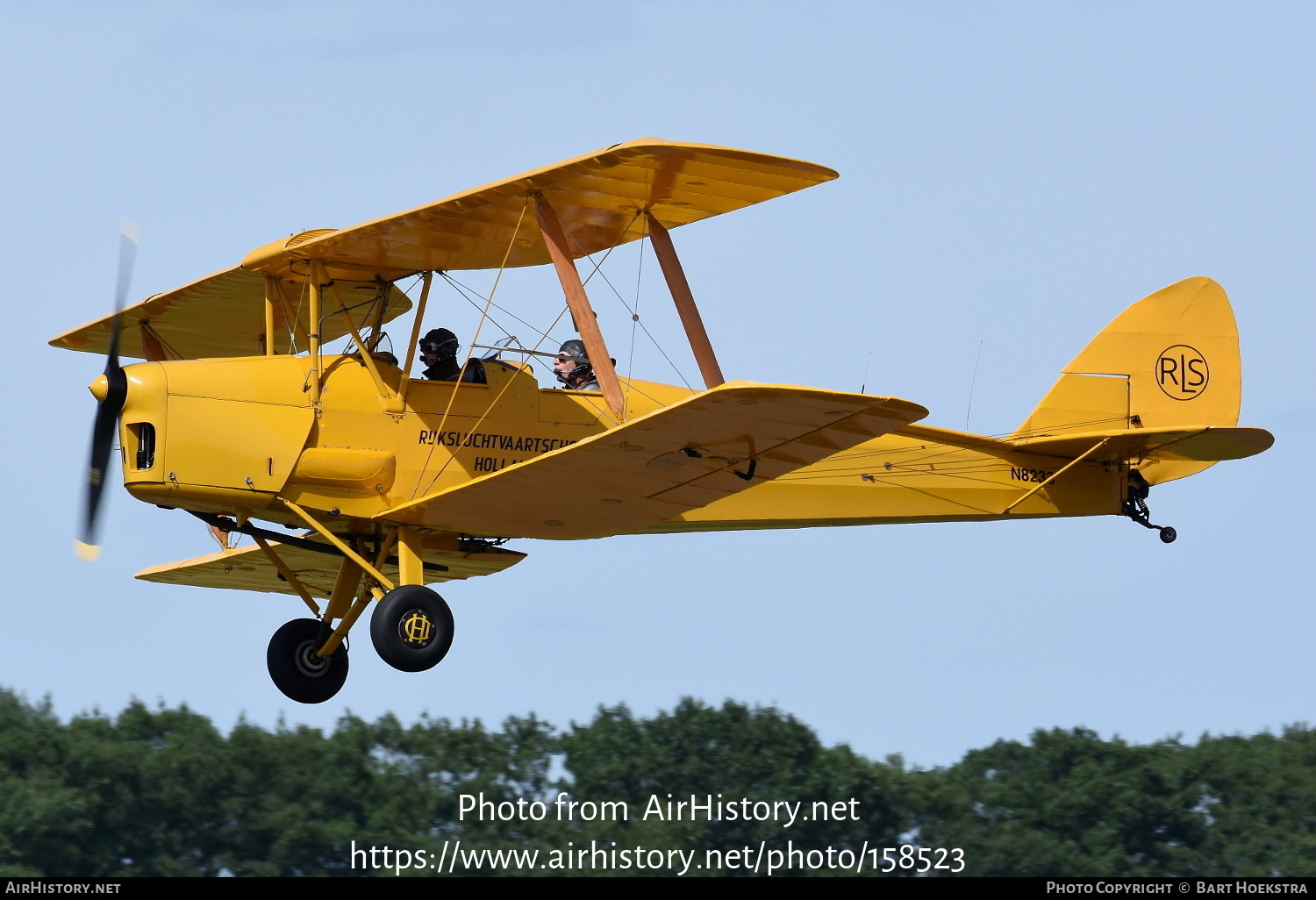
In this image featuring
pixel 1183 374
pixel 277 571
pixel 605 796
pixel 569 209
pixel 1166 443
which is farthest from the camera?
pixel 605 796

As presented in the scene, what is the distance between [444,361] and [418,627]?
1861 millimetres

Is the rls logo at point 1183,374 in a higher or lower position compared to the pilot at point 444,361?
higher

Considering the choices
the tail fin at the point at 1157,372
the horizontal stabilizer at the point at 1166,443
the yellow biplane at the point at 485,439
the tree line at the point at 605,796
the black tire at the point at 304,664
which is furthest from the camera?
the tree line at the point at 605,796

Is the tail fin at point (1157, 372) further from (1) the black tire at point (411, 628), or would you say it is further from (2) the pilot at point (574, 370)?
(1) the black tire at point (411, 628)

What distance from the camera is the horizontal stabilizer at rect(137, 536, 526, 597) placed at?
42.4ft

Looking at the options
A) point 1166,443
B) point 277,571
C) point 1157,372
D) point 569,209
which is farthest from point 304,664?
point 1157,372

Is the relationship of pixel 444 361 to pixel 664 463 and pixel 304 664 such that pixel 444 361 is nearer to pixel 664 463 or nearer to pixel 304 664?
pixel 664 463

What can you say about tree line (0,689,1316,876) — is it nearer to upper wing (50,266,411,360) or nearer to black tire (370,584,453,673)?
upper wing (50,266,411,360)

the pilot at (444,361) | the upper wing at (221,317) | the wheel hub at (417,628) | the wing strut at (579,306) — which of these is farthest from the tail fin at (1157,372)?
the wheel hub at (417,628)

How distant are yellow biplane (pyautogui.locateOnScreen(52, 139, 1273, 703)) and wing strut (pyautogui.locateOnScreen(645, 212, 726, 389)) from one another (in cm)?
1

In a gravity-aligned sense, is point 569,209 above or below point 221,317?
above

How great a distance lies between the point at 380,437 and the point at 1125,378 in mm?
6011

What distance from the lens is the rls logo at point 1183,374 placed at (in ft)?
46.0

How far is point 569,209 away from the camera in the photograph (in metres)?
11.8
